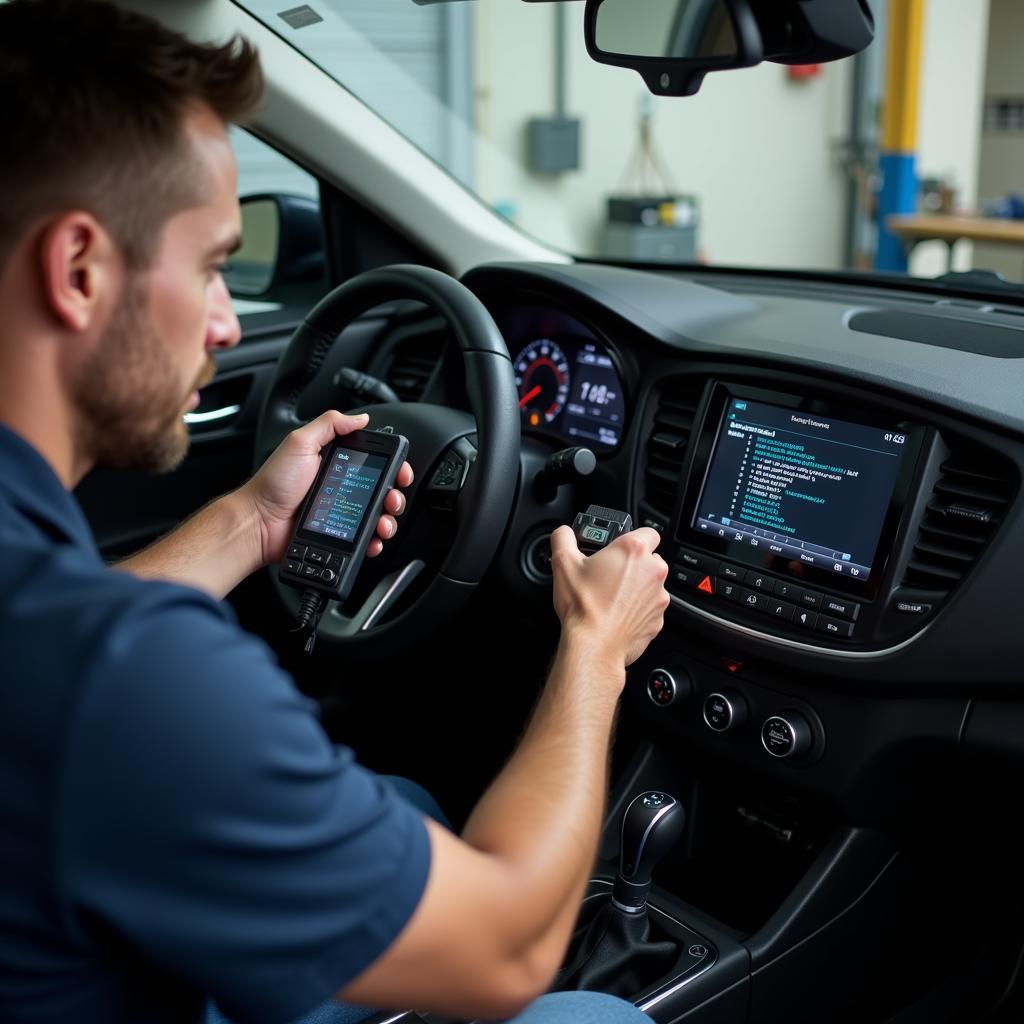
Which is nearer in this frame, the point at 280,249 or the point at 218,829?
the point at 218,829

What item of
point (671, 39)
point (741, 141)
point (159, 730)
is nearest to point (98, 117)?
point (159, 730)

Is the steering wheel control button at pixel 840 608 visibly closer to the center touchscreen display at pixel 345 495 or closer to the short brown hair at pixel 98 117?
the center touchscreen display at pixel 345 495

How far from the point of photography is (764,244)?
8281 millimetres

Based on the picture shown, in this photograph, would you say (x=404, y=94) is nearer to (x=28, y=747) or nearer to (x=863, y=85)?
(x=28, y=747)

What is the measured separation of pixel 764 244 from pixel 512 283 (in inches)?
265

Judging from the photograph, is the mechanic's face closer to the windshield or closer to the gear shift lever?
the gear shift lever

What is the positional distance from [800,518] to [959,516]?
0.65ft

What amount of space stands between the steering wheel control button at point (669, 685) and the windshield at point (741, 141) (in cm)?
330

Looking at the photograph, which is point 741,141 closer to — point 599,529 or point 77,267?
point 599,529

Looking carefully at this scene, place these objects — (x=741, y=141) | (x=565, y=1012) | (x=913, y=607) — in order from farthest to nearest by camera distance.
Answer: (x=741, y=141) < (x=913, y=607) < (x=565, y=1012)

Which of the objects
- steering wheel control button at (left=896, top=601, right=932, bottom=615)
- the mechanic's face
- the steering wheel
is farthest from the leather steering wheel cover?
the mechanic's face

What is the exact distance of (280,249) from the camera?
249cm

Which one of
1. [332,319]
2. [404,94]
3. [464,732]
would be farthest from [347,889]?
[404,94]

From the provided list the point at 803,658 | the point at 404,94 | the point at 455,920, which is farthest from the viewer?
the point at 404,94
